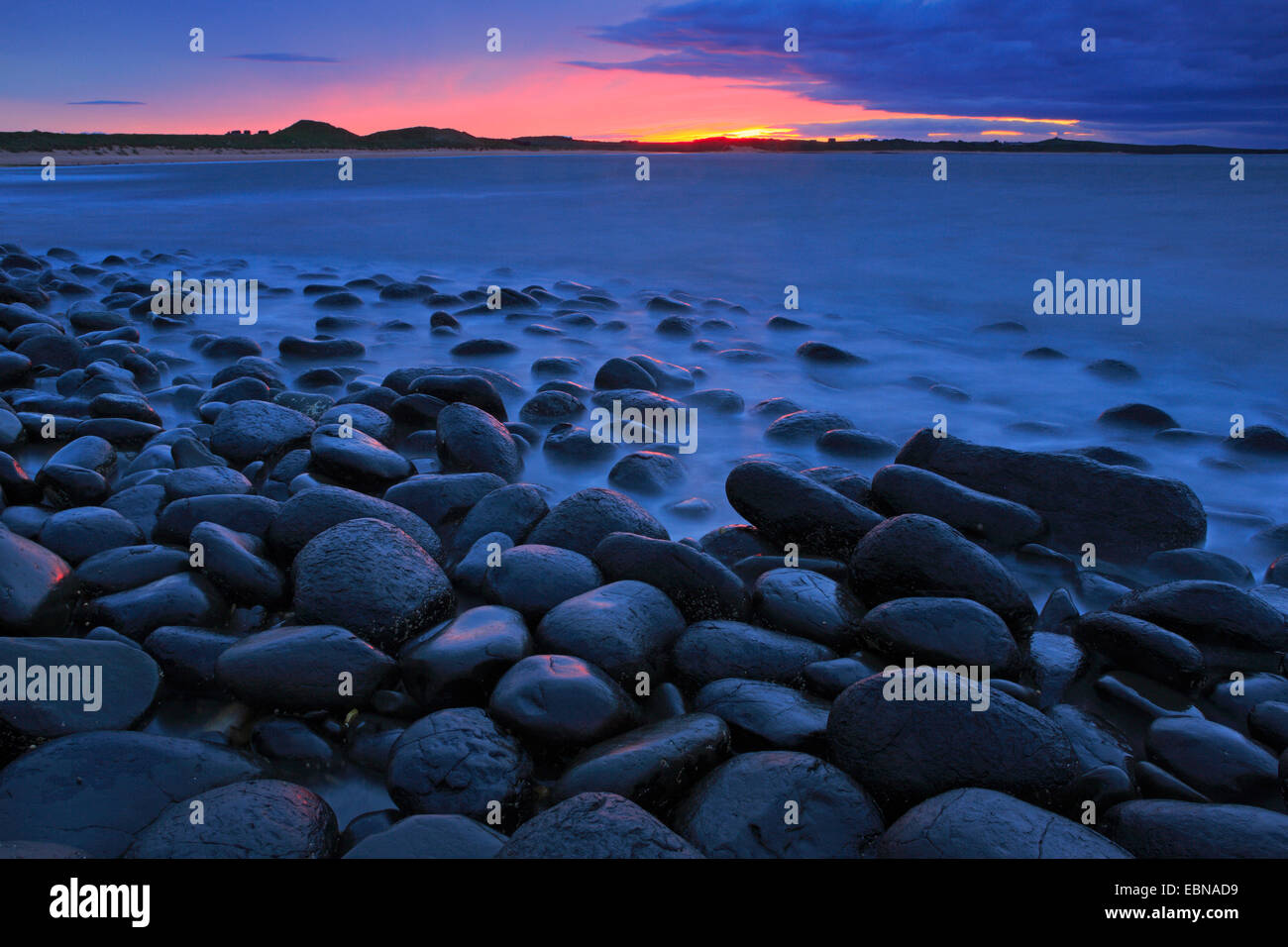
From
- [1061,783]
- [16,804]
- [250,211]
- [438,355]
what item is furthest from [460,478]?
[250,211]

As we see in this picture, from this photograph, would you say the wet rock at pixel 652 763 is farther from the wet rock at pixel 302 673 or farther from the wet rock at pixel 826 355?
the wet rock at pixel 826 355

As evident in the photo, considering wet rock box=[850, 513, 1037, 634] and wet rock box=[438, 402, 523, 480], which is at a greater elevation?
wet rock box=[438, 402, 523, 480]

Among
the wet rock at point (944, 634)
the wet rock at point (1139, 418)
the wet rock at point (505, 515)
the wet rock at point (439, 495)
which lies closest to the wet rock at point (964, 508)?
the wet rock at point (944, 634)

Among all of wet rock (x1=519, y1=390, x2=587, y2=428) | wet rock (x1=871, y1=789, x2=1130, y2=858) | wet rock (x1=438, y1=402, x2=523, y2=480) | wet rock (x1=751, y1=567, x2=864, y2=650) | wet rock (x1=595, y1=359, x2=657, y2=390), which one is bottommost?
wet rock (x1=871, y1=789, x2=1130, y2=858)

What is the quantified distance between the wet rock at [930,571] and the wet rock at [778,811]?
914 mm

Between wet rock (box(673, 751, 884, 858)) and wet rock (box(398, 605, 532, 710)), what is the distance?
2.17 feet

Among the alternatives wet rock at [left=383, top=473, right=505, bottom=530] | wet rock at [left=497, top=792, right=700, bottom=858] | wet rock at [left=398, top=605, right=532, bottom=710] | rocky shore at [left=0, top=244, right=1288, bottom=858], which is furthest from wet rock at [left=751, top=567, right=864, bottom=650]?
wet rock at [left=383, top=473, right=505, bottom=530]

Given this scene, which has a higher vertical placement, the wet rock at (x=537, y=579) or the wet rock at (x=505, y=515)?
the wet rock at (x=505, y=515)

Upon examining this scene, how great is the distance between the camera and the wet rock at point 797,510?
3107 mm

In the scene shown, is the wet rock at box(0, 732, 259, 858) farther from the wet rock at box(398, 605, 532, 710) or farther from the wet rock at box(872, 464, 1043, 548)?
the wet rock at box(872, 464, 1043, 548)

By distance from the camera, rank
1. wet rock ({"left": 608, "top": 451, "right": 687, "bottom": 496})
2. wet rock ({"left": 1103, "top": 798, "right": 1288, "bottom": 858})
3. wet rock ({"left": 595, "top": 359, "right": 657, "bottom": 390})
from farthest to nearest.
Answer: wet rock ({"left": 595, "top": 359, "right": 657, "bottom": 390}) → wet rock ({"left": 608, "top": 451, "right": 687, "bottom": 496}) → wet rock ({"left": 1103, "top": 798, "right": 1288, "bottom": 858})

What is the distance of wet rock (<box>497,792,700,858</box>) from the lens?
1620 mm
